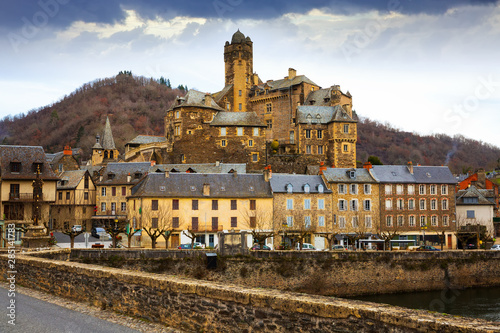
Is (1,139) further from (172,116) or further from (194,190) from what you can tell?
(194,190)

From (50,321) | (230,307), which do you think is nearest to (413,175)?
(230,307)

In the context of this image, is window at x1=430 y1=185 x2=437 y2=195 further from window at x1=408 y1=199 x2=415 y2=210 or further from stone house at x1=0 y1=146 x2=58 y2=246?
stone house at x1=0 y1=146 x2=58 y2=246

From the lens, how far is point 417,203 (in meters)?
55.4

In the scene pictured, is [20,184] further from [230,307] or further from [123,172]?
[230,307]

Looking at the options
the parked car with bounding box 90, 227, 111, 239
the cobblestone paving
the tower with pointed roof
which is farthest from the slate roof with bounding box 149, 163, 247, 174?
the cobblestone paving

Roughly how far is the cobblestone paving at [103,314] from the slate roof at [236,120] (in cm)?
5437

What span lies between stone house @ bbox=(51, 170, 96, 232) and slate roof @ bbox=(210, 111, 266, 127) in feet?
61.8

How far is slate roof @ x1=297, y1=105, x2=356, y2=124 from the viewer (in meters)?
71.0

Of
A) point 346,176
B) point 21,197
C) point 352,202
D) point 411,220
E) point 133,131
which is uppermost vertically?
point 133,131

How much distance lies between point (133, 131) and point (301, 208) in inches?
4439

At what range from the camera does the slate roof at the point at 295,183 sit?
50750 millimetres

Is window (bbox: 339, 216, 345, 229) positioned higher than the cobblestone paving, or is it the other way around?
Result: window (bbox: 339, 216, 345, 229)

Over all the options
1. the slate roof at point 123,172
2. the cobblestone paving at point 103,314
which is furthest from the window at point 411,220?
the cobblestone paving at point 103,314

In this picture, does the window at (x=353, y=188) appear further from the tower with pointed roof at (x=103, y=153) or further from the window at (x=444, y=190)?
the tower with pointed roof at (x=103, y=153)
